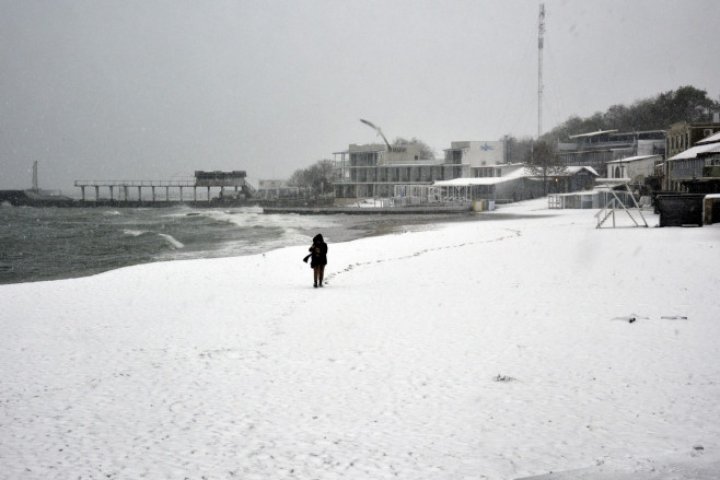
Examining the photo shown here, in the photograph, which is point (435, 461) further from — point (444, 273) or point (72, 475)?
point (444, 273)

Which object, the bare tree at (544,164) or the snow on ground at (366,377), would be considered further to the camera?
the bare tree at (544,164)

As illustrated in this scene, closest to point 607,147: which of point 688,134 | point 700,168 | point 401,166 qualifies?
point 401,166

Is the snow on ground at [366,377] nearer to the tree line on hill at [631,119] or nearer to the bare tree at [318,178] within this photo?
the tree line on hill at [631,119]

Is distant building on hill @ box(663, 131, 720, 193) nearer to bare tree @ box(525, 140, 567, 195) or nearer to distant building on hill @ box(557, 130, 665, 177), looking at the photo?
bare tree @ box(525, 140, 567, 195)

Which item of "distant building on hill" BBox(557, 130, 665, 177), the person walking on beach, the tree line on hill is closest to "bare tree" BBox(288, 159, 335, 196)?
the tree line on hill

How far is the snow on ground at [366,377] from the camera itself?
23.0 ft

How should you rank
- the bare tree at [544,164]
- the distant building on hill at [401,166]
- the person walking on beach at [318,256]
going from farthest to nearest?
the distant building on hill at [401,166] → the bare tree at [544,164] → the person walking on beach at [318,256]

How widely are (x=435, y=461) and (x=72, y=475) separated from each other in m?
3.70

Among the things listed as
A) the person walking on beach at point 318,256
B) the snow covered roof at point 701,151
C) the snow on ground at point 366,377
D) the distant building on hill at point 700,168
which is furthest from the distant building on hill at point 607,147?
the person walking on beach at point 318,256

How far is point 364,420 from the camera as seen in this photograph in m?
7.96

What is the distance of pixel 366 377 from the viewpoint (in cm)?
959

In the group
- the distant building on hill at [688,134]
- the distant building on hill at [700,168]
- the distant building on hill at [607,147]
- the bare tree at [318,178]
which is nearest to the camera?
the distant building on hill at [700,168]

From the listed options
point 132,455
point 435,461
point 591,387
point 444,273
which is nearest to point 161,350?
point 132,455

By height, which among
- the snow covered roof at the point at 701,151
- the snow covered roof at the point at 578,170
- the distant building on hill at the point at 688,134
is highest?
the distant building on hill at the point at 688,134
